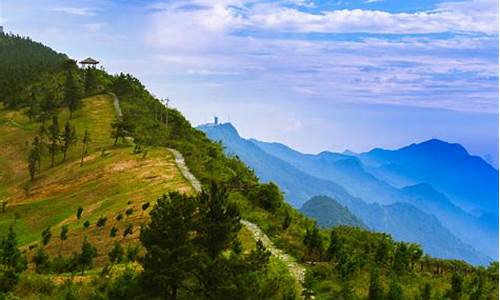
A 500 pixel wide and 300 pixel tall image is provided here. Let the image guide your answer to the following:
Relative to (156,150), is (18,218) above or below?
below

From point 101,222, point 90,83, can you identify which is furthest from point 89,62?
point 101,222

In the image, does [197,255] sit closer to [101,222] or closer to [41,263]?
[41,263]

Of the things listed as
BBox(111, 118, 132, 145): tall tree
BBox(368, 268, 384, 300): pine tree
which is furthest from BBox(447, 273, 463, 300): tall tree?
BBox(111, 118, 132, 145): tall tree

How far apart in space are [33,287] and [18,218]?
43230 mm

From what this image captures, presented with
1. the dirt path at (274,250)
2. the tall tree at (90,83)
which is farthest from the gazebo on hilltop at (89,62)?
the dirt path at (274,250)

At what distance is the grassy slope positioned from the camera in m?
56.4

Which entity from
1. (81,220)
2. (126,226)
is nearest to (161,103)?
(81,220)

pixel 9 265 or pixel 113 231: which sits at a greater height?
pixel 9 265

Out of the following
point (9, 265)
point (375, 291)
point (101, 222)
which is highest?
point (375, 291)

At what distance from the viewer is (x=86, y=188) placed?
76.0 m

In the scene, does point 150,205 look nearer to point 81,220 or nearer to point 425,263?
point 81,220

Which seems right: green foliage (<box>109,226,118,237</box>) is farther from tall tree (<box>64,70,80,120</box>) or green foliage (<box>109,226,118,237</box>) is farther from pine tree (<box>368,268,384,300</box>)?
tall tree (<box>64,70,80,120</box>)

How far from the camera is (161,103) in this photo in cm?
14262

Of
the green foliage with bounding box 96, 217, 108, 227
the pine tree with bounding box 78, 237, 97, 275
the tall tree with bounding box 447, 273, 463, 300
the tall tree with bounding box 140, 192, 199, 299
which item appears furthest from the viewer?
the green foliage with bounding box 96, 217, 108, 227
